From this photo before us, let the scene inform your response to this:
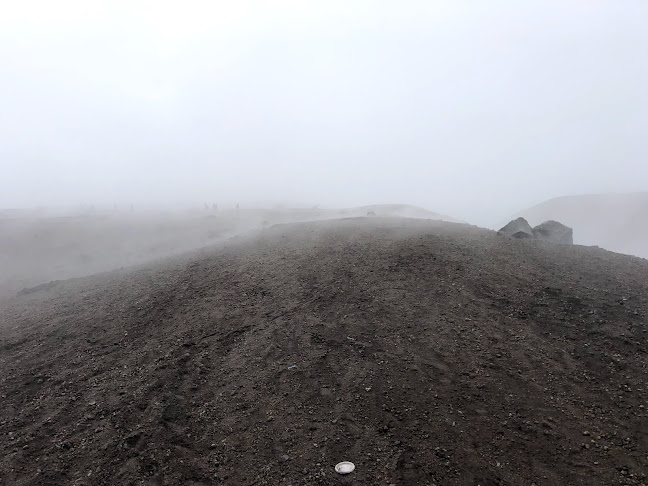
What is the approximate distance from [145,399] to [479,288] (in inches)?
Result: 311

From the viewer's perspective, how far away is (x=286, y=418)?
19.9 ft

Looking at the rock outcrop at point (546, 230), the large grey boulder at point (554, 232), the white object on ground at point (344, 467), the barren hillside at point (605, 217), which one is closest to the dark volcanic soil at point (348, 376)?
the white object on ground at point (344, 467)

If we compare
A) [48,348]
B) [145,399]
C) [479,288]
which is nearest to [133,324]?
[48,348]

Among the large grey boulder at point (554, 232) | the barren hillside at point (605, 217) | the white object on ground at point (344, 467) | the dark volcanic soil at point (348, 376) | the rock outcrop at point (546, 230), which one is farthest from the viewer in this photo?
the barren hillside at point (605, 217)

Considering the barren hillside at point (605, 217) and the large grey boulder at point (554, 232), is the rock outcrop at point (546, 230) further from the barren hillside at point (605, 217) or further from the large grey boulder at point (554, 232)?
the barren hillside at point (605, 217)

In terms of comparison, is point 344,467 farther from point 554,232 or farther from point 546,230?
point 554,232

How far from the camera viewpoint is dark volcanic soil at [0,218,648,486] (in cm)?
524

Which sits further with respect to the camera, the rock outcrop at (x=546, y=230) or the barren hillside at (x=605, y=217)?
the barren hillside at (x=605, y=217)

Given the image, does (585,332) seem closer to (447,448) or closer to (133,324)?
(447,448)

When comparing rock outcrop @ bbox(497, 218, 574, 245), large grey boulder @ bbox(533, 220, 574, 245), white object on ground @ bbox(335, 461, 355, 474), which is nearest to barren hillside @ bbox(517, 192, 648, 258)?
large grey boulder @ bbox(533, 220, 574, 245)

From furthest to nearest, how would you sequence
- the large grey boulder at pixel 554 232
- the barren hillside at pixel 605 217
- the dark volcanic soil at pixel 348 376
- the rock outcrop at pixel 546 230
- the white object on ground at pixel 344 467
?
the barren hillside at pixel 605 217 < the large grey boulder at pixel 554 232 < the rock outcrop at pixel 546 230 < the dark volcanic soil at pixel 348 376 < the white object on ground at pixel 344 467

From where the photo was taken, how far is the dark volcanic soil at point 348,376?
206 inches

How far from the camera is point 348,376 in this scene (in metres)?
6.92

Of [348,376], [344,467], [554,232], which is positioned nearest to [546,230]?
[554,232]
